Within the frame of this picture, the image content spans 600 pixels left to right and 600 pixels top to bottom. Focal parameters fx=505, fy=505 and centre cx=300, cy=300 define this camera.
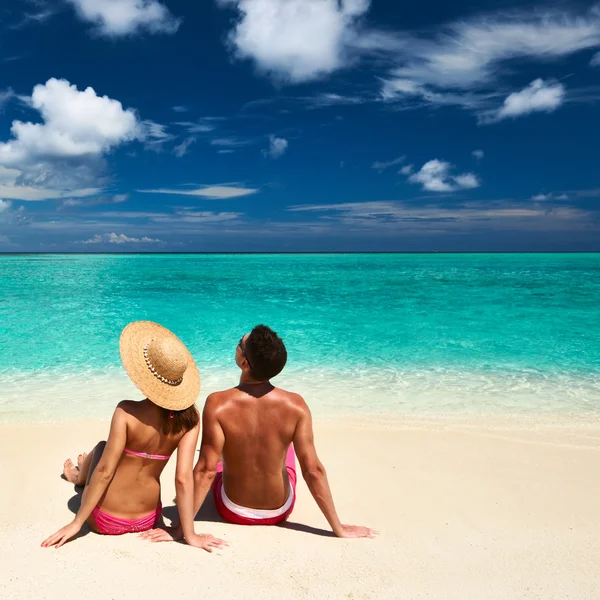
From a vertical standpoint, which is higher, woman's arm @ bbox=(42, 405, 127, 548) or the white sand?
woman's arm @ bbox=(42, 405, 127, 548)

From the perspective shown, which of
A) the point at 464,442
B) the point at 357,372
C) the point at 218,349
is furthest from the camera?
the point at 218,349

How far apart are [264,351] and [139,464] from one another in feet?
3.07

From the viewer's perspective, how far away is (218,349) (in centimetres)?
1023

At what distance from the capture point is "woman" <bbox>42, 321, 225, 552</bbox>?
2594mm

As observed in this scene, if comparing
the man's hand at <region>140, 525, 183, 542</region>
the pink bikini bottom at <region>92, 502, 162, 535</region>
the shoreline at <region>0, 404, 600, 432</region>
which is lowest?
the shoreline at <region>0, 404, 600, 432</region>

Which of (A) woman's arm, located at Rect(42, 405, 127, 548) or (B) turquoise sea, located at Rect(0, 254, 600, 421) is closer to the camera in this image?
(A) woman's arm, located at Rect(42, 405, 127, 548)

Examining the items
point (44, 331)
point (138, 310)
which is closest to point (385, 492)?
point (44, 331)

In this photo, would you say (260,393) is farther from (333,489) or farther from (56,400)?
(56,400)

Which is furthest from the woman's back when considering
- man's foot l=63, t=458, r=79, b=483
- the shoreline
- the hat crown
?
the shoreline

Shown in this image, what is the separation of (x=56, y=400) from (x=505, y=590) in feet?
19.1

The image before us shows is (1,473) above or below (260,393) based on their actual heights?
below

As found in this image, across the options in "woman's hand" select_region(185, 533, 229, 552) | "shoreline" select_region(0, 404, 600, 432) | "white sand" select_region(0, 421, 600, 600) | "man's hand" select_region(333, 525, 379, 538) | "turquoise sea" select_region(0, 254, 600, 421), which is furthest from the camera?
"turquoise sea" select_region(0, 254, 600, 421)

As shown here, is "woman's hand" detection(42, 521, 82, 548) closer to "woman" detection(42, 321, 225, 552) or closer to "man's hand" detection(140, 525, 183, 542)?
"woman" detection(42, 321, 225, 552)

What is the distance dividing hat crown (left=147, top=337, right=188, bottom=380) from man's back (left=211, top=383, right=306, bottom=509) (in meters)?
0.28
